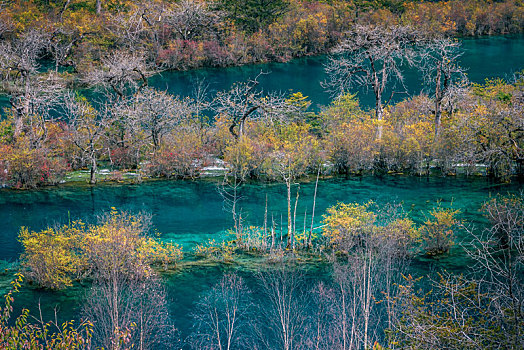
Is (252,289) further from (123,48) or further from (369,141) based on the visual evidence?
(123,48)

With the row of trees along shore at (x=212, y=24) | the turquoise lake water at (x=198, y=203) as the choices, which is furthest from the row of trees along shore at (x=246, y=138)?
the row of trees along shore at (x=212, y=24)

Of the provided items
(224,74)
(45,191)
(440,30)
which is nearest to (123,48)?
(224,74)

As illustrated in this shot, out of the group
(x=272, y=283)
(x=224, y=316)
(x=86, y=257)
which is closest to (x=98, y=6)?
(x=86, y=257)

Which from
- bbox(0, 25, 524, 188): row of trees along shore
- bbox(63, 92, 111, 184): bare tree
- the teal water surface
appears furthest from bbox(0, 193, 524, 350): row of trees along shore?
the teal water surface

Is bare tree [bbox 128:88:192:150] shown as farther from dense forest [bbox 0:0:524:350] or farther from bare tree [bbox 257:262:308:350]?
bare tree [bbox 257:262:308:350]

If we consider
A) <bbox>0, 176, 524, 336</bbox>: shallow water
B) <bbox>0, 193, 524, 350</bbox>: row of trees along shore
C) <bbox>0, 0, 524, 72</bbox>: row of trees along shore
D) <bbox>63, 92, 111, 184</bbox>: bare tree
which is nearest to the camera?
<bbox>0, 193, 524, 350</bbox>: row of trees along shore
